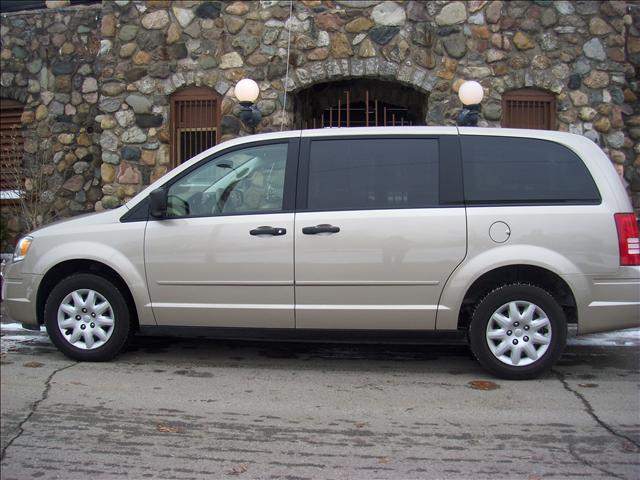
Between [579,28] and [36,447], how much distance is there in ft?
27.7

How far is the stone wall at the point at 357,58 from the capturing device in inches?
343

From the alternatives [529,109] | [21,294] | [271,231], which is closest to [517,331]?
[271,231]

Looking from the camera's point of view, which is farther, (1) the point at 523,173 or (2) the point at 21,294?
(2) the point at 21,294

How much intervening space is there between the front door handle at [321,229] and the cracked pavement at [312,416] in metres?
1.20

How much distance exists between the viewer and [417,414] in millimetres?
4227

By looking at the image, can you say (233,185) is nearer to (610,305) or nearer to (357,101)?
(610,305)

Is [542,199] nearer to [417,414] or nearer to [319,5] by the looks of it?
[417,414]

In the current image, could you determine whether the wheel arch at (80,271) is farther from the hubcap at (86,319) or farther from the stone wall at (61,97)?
the stone wall at (61,97)

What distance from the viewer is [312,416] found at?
421 centimetres

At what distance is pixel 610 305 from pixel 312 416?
2434 mm

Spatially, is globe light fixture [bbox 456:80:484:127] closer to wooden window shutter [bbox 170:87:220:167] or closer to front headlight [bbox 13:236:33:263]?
wooden window shutter [bbox 170:87:220:167]

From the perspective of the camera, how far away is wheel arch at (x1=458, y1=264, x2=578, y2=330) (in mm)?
4820

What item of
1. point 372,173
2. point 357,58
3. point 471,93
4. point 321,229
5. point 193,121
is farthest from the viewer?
point 193,121

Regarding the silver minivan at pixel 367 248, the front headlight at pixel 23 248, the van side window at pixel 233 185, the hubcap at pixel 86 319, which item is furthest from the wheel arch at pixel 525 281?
the front headlight at pixel 23 248
